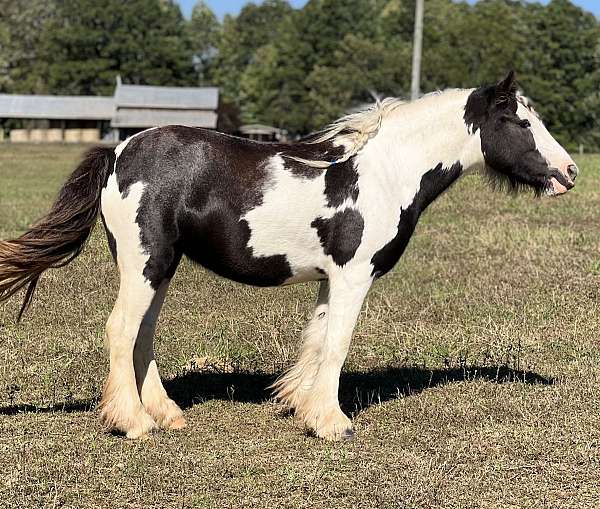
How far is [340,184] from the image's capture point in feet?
19.4

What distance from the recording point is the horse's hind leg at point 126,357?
5750mm

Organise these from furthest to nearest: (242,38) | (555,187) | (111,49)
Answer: (242,38) → (111,49) → (555,187)

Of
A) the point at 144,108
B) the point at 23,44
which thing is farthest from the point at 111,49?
the point at 144,108

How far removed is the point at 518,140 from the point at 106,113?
68567 mm

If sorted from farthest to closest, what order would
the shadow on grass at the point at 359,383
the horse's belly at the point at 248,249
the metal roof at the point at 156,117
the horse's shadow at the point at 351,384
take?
the metal roof at the point at 156,117
the shadow on grass at the point at 359,383
the horse's shadow at the point at 351,384
the horse's belly at the point at 248,249

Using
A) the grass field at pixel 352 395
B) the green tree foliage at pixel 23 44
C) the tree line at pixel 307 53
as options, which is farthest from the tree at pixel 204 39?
the grass field at pixel 352 395

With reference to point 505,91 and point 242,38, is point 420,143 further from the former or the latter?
point 242,38

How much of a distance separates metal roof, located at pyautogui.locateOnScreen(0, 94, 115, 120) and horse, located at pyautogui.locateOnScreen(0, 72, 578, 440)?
6758cm

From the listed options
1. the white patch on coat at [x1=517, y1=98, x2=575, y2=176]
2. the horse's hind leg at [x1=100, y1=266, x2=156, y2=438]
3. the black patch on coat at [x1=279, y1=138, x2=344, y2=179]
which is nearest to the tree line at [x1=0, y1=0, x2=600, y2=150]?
the white patch on coat at [x1=517, y1=98, x2=575, y2=176]

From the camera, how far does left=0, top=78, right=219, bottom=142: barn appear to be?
6788 centimetres

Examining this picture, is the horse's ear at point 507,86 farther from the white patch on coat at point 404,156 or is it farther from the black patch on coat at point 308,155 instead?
the black patch on coat at point 308,155

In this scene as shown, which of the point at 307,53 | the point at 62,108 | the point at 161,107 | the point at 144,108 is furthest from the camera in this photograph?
the point at 307,53

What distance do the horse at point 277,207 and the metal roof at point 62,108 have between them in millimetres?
67575

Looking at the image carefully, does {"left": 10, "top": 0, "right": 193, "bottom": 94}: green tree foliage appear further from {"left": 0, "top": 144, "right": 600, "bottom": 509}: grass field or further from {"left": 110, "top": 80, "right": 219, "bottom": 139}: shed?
{"left": 0, "top": 144, "right": 600, "bottom": 509}: grass field
